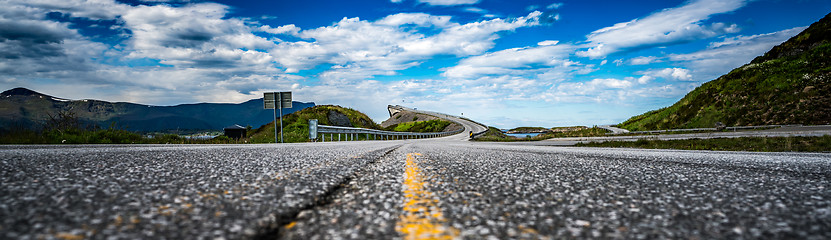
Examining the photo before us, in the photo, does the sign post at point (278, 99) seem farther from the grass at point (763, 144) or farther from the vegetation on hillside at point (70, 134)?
the grass at point (763, 144)

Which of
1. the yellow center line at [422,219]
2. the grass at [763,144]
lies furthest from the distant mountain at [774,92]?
the yellow center line at [422,219]

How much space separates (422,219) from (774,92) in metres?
41.3

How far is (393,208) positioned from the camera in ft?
6.89

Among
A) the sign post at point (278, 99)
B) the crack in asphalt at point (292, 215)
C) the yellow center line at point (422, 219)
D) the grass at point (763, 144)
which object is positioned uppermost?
the sign post at point (278, 99)

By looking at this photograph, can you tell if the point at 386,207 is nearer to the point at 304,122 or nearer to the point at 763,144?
the point at 763,144

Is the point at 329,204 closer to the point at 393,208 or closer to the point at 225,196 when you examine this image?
the point at 393,208

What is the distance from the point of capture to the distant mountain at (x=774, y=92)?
86.4 feet

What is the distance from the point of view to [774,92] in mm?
29844

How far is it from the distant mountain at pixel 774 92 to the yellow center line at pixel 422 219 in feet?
115

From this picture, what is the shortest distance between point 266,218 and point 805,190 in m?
4.00

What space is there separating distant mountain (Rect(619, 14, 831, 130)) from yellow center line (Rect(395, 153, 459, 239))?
35014 millimetres

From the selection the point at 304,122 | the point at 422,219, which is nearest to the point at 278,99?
the point at 304,122

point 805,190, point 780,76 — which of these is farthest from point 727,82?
point 805,190

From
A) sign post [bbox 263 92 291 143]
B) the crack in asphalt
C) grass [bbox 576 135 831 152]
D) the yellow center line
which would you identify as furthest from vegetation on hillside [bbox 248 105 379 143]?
the yellow center line
